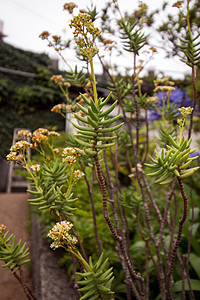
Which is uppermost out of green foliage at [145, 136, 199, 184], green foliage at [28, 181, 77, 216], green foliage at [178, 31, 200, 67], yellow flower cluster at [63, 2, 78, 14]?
yellow flower cluster at [63, 2, 78, 14]

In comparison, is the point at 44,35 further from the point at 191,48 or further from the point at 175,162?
the point at 175,162

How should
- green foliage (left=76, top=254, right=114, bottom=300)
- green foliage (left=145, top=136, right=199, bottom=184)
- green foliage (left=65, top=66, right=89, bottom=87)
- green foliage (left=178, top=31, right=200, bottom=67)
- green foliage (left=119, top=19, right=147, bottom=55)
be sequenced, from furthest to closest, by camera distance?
green foliage (left=65, top=66, right=89, bottom=87)
green foliage (left=119, top=19, right=147, bottom=55)
green foliage (left=178, top=31, right=200, bottom=67)
green foliage (left=76, top=254, right=114, bottom=300)
green foliage (left=145, top=136, right=199, bottom=184)

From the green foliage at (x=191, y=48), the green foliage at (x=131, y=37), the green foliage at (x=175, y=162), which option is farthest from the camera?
the green foliage at (x=131, y=37)

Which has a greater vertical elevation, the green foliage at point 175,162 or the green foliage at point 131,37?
the green foliage at point 131,37

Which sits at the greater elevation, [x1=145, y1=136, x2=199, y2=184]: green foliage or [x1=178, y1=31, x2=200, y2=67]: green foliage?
[x1=178, y1=31, x2=200, y2=67]: green foliage

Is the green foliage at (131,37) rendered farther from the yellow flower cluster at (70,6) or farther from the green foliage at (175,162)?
the green foliage at (175,162)

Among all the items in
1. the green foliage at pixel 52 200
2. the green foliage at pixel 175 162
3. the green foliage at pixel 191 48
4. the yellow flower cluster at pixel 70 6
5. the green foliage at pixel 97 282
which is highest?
the yellow flower cluster at pixel 70 6

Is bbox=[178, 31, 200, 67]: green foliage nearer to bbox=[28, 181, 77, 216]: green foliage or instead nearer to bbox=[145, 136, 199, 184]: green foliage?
bbox=[145, 136, 199, 184]: green foliage

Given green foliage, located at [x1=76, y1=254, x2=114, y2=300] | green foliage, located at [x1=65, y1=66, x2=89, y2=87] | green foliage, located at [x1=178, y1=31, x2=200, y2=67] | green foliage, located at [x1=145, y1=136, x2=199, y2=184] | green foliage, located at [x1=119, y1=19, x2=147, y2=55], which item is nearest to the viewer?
green foliage, located at [x1=145, y1=136, x2=199, y2=184]

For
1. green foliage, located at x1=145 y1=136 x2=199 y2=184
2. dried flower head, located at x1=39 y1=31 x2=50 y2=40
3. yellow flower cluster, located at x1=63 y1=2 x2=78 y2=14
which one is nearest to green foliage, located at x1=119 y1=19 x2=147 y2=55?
yellow flower cluster, located at x1=63 y1=2 x2=78 y2=14

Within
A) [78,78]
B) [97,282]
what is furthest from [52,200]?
[78,78]

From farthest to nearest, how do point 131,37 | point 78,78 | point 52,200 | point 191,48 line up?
1. point 78,78
2. point 131,37
3. point 191,48
4. point 52,200

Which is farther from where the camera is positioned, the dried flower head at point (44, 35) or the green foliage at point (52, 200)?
the dried flower head at point (44, 35)

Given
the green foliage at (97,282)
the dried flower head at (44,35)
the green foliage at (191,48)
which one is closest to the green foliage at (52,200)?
the green foliage at (97,282)
